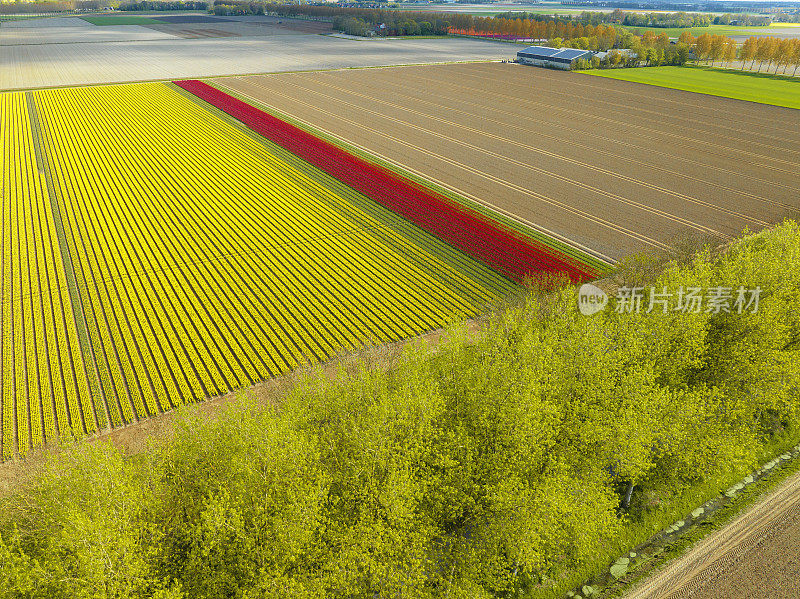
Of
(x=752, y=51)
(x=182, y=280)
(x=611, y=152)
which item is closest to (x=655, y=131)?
(x=611, y=152)

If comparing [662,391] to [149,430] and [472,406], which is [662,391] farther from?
[149,430]

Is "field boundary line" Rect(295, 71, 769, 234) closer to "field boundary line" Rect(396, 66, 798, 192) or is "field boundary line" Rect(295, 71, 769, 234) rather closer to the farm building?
"field boundary line" Rect(396, 66, 798, 192)

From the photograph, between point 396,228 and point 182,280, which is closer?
point 182,280

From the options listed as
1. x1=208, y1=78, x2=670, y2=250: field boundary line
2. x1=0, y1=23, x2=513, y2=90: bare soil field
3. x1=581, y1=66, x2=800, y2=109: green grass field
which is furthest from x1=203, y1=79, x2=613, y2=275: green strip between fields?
x1=581, y1=66, x2=800, y2=109: green grass field

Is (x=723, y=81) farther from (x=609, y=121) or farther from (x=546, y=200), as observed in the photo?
(x=546, y=200)

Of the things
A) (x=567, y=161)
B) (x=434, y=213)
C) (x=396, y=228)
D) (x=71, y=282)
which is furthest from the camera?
(x=567, y=161)

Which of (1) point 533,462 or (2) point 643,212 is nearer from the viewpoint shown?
(1) point 533,462

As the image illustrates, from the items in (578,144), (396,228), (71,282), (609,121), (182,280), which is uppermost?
(609,121)

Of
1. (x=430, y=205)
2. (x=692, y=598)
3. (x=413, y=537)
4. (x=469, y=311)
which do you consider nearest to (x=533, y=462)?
(x=413, y=537)
